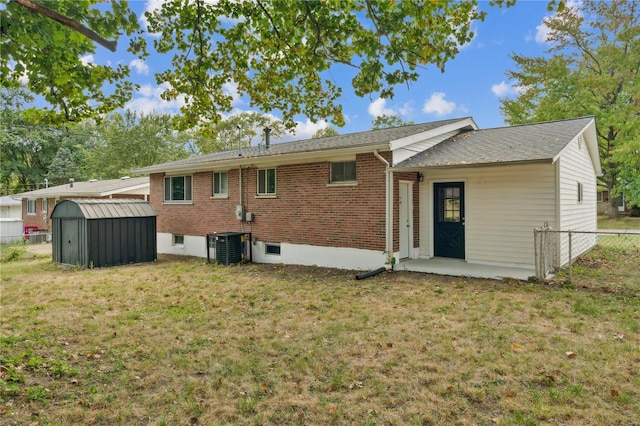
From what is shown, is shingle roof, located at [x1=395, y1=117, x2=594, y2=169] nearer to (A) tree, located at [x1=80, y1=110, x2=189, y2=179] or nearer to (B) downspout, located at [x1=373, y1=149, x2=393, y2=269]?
(B) downspout, located at [x1=373, y1=149, x2=393, y2=269]

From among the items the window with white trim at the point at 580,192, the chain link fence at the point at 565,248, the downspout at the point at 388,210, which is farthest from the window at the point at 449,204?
the window with white trim at the point at 580,192

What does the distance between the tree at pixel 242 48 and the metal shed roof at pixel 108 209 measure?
20.3 ft

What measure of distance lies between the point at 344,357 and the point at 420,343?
1.05 metres

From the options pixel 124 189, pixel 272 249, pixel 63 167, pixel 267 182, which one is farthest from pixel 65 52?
pixel 63 167

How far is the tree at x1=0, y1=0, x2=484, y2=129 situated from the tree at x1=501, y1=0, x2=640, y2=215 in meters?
22.1

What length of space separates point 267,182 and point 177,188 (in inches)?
191

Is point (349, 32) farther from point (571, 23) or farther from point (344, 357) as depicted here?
point (571, 23)

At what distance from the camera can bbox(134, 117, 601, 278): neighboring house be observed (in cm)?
870

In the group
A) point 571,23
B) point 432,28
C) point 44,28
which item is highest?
point 571,23

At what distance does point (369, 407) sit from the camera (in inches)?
127

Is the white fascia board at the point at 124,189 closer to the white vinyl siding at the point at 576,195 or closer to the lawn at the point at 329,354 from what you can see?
the lawn at the point at 329,354

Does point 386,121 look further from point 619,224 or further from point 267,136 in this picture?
point 267,136

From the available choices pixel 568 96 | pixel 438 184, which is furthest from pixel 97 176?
pixel 568 96

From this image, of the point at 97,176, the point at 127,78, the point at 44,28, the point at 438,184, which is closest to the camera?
the point at 44,28
